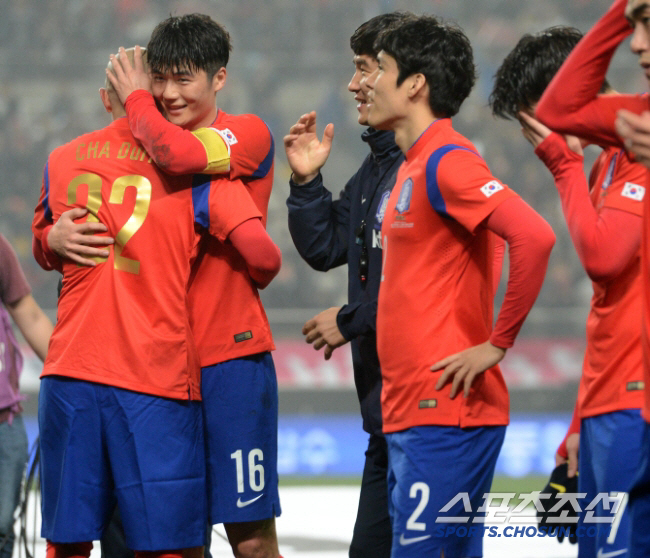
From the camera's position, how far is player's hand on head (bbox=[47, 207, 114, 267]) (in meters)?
2.57

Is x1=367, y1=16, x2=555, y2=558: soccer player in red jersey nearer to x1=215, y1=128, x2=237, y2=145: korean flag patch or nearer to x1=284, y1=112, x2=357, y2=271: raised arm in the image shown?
x1=215, y1=128, x2=237, y2=145: korean flag patch

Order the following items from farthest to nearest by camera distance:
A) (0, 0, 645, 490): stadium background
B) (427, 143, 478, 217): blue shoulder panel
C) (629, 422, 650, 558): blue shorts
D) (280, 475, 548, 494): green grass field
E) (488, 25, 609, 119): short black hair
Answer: (0, 0, 645, 490): stadium background → (280, 475, 548, 494): green grass field → (488, 25, 609, 119): short black hair → (427, 143, 478, 217): blue shoulder panel → (629, 422, 650, 558): blue shorts

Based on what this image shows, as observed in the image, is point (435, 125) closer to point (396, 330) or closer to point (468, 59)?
point (468, 59)

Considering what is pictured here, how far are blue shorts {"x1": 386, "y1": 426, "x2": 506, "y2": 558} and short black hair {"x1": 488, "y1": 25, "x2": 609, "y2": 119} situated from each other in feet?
3.05

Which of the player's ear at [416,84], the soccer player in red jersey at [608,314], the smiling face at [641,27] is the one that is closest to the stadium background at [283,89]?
the player's ear at [416,84]

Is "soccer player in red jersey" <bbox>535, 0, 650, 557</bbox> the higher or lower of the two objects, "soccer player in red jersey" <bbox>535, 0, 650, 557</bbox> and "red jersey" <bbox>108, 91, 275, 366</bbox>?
the higher

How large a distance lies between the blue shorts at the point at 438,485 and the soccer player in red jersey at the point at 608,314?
270 millimetres

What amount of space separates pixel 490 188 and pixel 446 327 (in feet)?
1.21

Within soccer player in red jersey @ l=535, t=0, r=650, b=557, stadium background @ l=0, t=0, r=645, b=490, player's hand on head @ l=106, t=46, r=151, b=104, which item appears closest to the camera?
soccer player in red jersey @ l=535, t=0, r=650, b=557

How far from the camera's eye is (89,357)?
8.37 feet

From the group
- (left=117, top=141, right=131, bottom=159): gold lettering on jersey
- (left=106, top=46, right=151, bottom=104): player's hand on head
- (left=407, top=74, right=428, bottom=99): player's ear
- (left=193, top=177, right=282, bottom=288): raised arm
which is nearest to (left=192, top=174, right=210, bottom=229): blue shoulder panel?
(left=193, top=177, right=282, bottom=288): raised arm

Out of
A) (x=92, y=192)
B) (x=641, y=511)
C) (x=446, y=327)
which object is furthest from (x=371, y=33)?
(x=641, y=511)

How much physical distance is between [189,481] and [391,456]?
0.64 m

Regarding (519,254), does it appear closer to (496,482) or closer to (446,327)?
(446,327)
